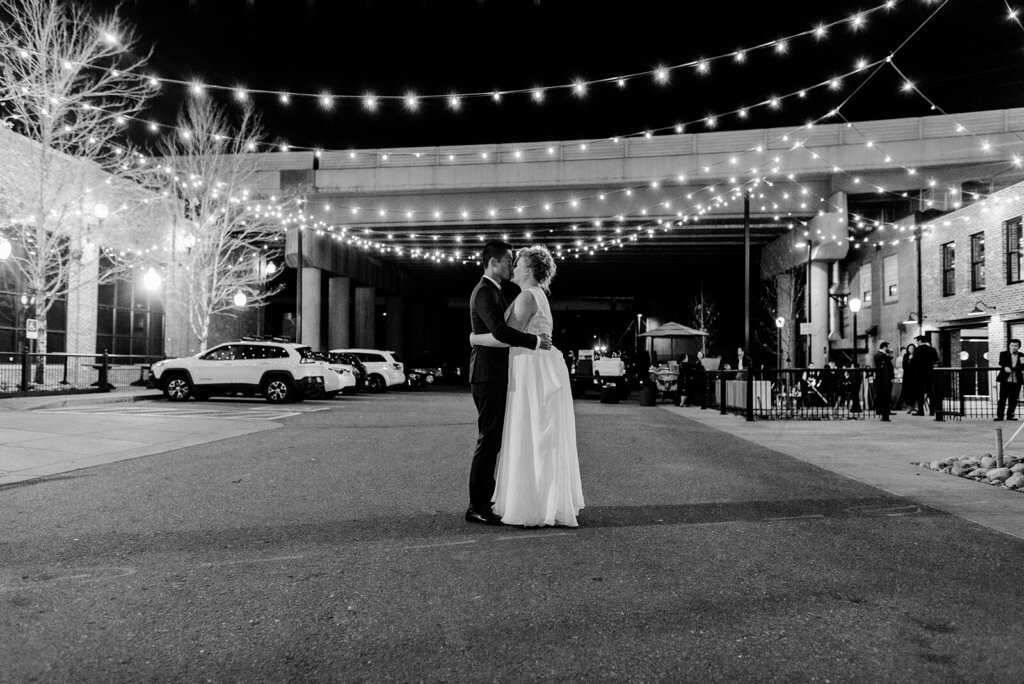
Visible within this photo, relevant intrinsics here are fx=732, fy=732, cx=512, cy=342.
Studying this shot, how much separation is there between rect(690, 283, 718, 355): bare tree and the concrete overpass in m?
18.5

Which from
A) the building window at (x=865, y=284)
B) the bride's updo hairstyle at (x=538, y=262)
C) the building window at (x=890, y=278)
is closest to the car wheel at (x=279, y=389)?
the bride's updo hairstyle at (x=538, y=262)

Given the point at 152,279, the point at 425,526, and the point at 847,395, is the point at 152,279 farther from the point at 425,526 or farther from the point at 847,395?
the point at 425,526

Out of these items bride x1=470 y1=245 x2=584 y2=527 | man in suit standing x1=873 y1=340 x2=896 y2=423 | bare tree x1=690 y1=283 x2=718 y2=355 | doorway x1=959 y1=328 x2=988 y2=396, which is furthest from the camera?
bare tree x1=690 y1=283 x2=718 y2=355

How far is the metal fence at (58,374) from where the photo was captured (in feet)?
57.4

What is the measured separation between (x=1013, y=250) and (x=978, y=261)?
5.82ft

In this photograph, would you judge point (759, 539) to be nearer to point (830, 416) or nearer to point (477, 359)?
point (477, 359)

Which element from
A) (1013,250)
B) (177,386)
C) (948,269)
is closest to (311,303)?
(177,386)

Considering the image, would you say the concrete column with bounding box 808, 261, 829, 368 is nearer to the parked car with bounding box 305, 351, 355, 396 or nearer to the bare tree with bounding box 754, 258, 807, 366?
the bare tree with bounding box 754, 258, 807, 366

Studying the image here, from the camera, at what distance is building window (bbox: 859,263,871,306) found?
31.6m

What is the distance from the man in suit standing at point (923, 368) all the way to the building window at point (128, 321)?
2354 cm

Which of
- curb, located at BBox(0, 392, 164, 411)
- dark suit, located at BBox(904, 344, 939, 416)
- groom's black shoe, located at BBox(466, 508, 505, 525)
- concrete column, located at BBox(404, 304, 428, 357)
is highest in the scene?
concrete column, located at BBox(404, 304, 428, 357)

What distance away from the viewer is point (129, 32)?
2006cm

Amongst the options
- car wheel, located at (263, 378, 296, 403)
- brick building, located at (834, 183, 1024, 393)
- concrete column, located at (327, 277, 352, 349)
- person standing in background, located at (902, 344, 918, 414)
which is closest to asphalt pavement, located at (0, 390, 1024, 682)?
person standing in background, located at (902, 344, 918, 414)

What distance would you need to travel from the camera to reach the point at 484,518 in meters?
5.11
